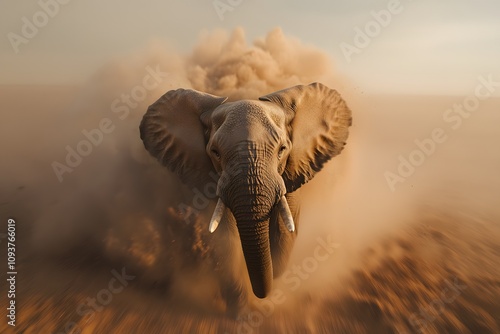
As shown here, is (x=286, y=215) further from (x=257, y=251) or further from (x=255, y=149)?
(x=255, y=149)

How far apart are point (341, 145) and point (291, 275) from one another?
309cm

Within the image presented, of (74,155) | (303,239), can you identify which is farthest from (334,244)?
(74,155)

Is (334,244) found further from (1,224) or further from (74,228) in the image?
(1,224)

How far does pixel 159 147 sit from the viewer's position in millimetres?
5035
